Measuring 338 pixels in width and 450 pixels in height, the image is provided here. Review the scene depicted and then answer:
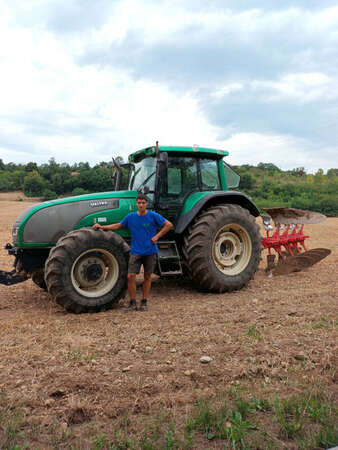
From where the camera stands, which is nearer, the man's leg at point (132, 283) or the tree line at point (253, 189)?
the man's leg at point (132, 283)

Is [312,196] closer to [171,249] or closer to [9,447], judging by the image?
[171,249]

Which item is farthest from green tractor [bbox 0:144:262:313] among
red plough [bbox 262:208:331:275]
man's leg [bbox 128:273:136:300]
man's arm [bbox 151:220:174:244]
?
red plough [bbox 262:208:331:275]

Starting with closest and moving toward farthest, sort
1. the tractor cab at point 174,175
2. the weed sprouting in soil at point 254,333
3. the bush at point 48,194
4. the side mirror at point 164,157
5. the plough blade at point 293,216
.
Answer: the weed sprouting in soil at point 254,333, the side mirror at point 164,157, the tractor cab at point 174,175, the plough blade at point 293,216, the bush at point 48,194

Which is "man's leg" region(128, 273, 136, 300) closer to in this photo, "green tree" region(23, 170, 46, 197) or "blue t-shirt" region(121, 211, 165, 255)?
"blue t-shirt" region(121, 211, 165, 255)

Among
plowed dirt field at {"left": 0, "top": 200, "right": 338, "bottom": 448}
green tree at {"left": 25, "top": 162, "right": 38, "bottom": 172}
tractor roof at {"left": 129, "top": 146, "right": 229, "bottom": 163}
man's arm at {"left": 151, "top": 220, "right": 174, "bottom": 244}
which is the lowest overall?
plowed dirt field at {"left": 0, "top": 200, "right": 338, "bottom": 448}

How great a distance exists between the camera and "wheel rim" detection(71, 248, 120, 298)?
4.96 m

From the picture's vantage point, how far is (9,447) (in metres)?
2.16

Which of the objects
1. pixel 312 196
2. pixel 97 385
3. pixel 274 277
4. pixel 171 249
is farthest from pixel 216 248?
pixel 312 196

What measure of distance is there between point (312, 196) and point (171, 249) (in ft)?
132

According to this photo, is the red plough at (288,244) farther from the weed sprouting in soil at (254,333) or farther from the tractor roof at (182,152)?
the weed sprouting in soil at (254,333)

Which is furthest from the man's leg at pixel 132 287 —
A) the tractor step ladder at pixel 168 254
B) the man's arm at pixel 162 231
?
the tractor step ladder at pixel 168 254

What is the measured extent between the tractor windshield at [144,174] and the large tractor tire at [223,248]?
97 cm

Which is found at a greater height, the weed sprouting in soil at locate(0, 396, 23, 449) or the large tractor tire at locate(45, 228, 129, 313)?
the large tractor tire at locate(45, 228, 129, 313)

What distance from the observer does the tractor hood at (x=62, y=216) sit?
508 cm
